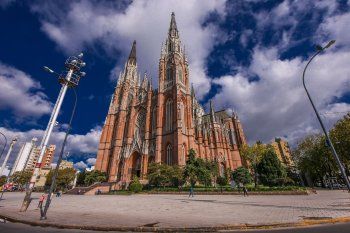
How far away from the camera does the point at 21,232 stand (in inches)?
268

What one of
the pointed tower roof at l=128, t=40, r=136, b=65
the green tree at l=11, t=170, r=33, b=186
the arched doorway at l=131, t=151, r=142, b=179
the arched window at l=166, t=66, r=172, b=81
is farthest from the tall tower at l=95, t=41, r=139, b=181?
the green tree at l=11, t=170, r=33, b=186

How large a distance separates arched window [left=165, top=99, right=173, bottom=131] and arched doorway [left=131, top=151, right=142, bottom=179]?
34.7 ft

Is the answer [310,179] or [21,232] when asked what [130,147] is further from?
[310,179]

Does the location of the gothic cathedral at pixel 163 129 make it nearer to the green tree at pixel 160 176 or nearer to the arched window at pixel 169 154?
the arched window at pixel 169 154

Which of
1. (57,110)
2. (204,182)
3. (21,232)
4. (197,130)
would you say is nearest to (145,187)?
(204,182)

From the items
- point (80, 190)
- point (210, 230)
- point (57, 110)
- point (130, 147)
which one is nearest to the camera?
point (210, 230)

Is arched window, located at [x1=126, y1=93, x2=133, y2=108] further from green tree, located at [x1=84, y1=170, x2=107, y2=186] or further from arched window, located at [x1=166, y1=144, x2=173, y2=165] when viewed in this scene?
arched window, located at [x1=166, y1=144, x2=173, y2=165]

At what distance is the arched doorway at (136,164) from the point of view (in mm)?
47344

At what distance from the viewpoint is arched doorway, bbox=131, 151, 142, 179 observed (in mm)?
47344

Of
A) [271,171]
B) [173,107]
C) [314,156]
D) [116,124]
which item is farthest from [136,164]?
[314,156]

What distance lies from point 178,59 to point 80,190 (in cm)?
4052

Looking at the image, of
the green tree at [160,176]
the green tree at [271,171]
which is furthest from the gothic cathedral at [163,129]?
the green tree at [271,171]

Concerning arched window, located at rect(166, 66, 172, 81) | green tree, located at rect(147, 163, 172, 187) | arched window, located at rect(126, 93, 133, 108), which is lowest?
green tree, located at rect(147, 163, 172, 187)

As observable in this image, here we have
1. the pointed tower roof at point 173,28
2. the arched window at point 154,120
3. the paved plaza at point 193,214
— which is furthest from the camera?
the pointed tower roof at point 173,28
